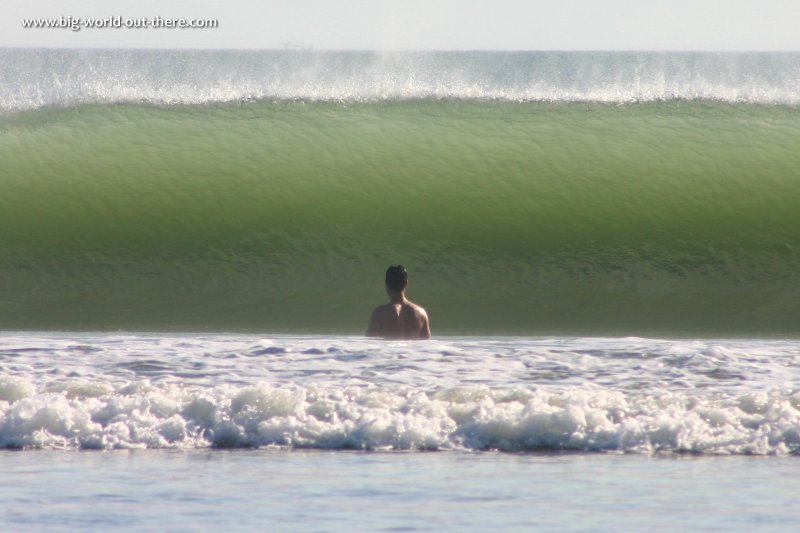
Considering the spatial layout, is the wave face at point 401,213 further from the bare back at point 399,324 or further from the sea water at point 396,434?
the sea water at point 396,434

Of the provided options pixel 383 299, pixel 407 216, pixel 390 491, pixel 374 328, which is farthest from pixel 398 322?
pixel 390 491

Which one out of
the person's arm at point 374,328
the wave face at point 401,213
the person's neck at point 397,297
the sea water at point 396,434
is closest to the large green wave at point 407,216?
the wave face at point 401,213

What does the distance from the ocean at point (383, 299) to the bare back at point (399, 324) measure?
0.96 feet

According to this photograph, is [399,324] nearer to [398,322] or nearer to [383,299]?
[398,322]

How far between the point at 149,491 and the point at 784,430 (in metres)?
2.77

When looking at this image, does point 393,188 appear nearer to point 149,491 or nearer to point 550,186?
point 550,186

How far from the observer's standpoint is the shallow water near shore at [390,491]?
480 centimetres

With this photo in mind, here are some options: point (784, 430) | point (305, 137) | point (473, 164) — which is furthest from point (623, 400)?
point (305, 137)

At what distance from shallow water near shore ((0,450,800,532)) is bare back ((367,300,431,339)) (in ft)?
9.01

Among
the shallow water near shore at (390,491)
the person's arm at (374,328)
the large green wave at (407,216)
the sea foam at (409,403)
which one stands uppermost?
the large green wave at (407,216)

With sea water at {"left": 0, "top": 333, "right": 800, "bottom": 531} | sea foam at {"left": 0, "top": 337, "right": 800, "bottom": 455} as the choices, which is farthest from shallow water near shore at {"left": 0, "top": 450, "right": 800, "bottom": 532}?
sea foam at {"left": 0, "top": 337, "right": 800, "bottom": 455}

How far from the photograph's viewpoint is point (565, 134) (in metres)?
13.9

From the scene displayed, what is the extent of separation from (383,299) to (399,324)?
2762 millimetres

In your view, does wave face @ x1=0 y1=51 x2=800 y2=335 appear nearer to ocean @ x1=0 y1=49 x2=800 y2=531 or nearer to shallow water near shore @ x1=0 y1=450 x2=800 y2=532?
ocean @ x1=0 y1=49 x2=800 y2=531
